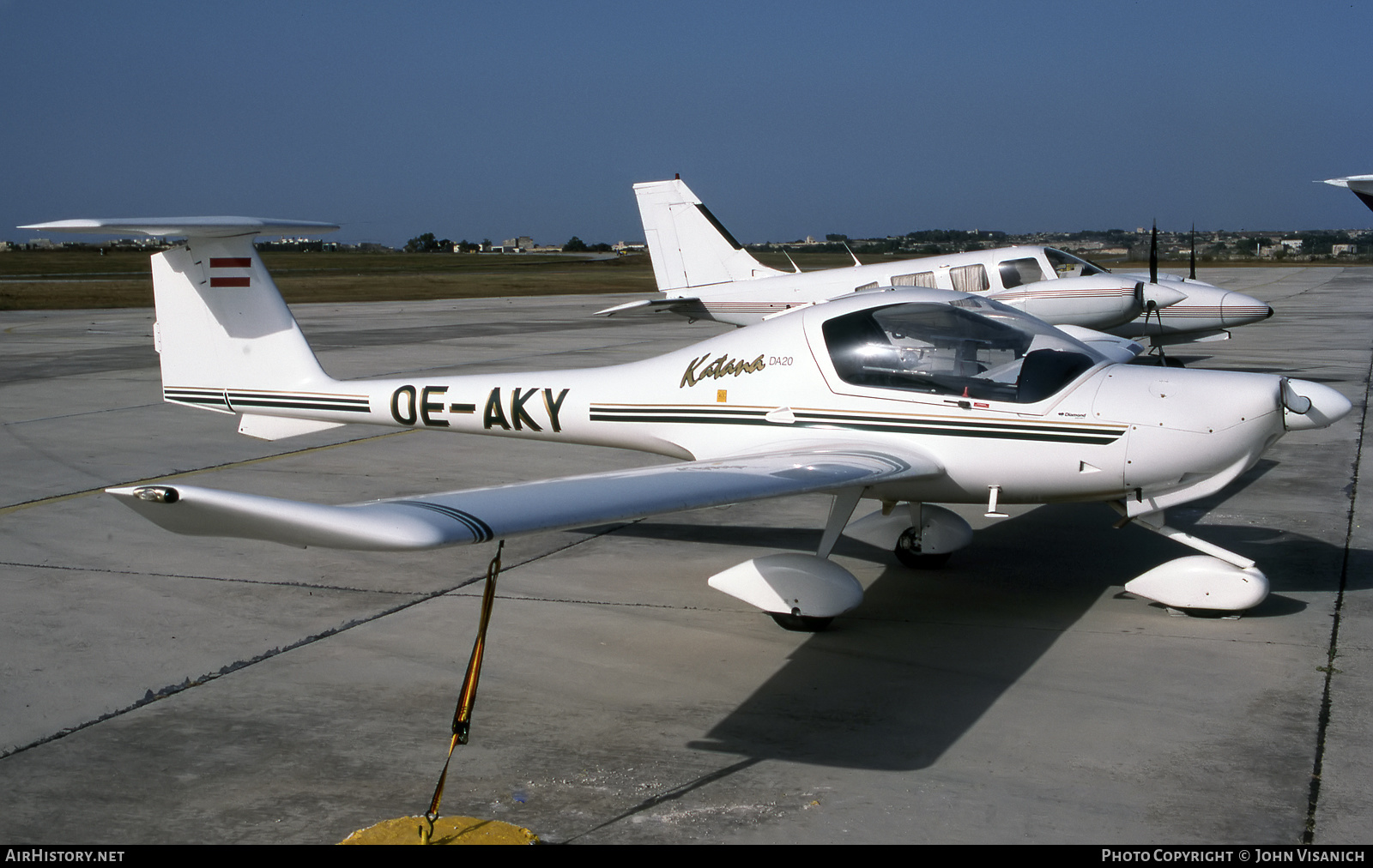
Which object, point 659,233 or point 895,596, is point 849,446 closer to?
point 895,596

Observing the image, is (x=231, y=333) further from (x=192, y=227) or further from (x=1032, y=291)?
(x=1032, y=291)

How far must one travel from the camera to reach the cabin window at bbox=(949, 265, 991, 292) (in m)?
18.4

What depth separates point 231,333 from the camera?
29.4ft

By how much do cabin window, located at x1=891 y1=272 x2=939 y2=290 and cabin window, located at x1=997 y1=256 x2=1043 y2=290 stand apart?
1313 millimetres

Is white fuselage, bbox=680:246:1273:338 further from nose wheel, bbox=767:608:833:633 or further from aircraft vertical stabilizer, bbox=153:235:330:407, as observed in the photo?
nose wheel, bbox=767:608:833:633

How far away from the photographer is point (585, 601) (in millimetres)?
7504

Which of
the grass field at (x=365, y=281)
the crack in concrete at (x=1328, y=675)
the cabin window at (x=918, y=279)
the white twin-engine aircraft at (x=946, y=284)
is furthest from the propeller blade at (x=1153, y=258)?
the grass field at (x=365, y=281)

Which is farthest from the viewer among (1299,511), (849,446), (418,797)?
(1299,511)

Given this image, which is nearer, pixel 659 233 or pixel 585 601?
pixel 585 601

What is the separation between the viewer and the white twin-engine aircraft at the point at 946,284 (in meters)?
18.8

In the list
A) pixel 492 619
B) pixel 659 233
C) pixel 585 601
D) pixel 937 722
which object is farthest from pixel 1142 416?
pixel 659 233

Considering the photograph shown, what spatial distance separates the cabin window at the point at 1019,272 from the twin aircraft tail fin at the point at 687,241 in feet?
13.2

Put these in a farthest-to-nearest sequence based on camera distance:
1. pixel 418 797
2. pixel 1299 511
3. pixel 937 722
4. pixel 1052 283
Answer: pixel 1052 283 → pixel 1299 511 → pixel 937 722 → pixel 418 797

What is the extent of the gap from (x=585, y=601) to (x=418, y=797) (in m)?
2.79
